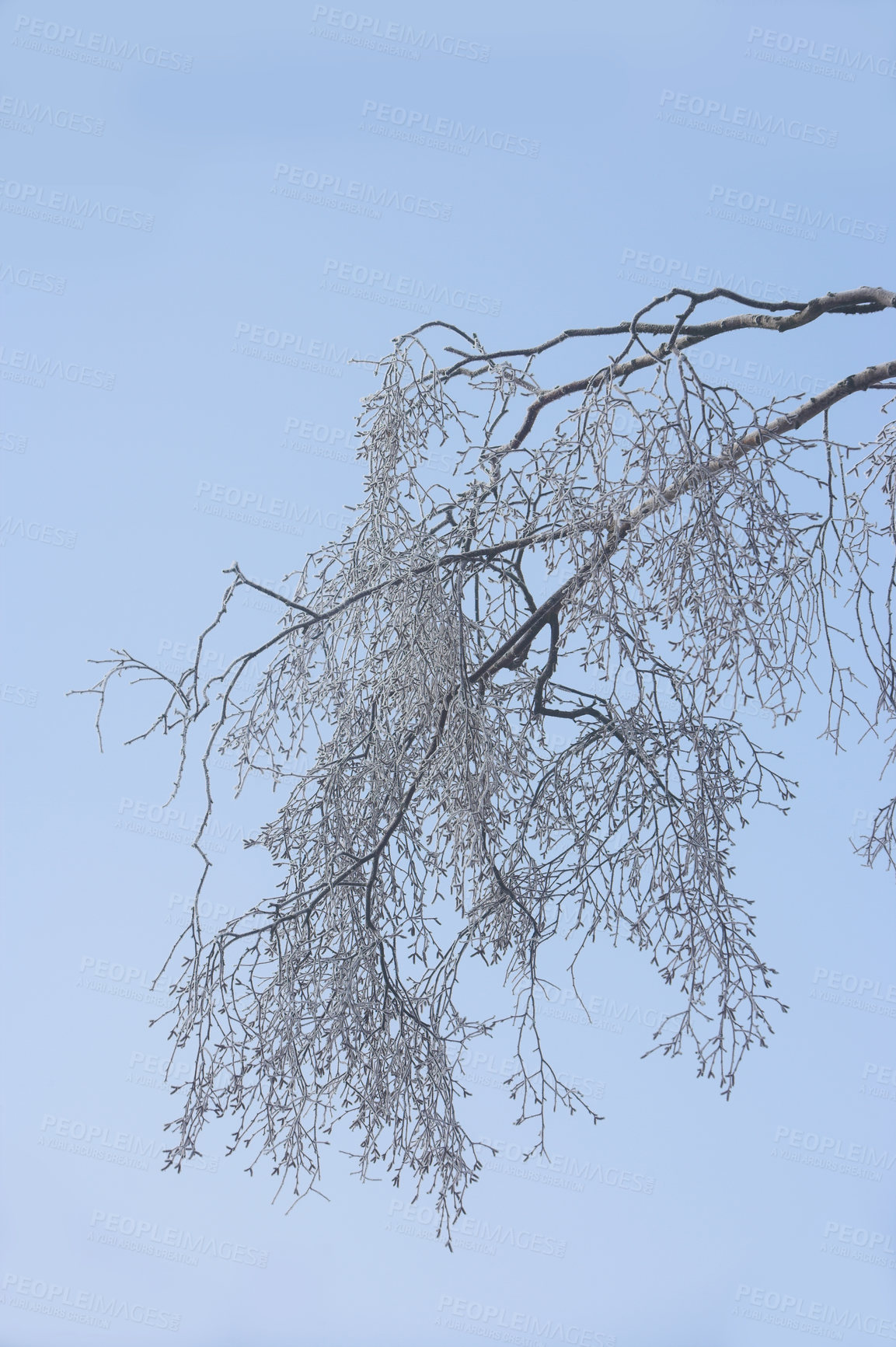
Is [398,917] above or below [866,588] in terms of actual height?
below

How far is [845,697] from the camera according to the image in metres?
3.40

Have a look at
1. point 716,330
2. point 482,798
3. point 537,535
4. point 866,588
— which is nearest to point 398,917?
point 482,798

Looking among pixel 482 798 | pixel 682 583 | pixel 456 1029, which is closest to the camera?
pixel 682 583

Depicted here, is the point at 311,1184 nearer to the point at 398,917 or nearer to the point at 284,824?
the point at 398,917

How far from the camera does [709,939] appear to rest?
11.1 feet

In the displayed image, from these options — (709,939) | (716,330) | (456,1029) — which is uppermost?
(716,330)

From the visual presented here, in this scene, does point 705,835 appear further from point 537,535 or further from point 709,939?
point 537,535

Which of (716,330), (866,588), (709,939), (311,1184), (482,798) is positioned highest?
(716,330)

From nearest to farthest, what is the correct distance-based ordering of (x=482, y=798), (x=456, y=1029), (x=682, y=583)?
(x=682, y=583) < (x=482, y=798) < (x=456, y=1029)

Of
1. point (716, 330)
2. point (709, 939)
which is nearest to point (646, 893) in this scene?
point (709, 939)

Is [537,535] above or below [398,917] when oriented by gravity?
above

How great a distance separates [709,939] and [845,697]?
2.45 feet

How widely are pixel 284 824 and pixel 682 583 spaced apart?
4.75ft

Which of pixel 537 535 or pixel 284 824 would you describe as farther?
pixel 284 824
